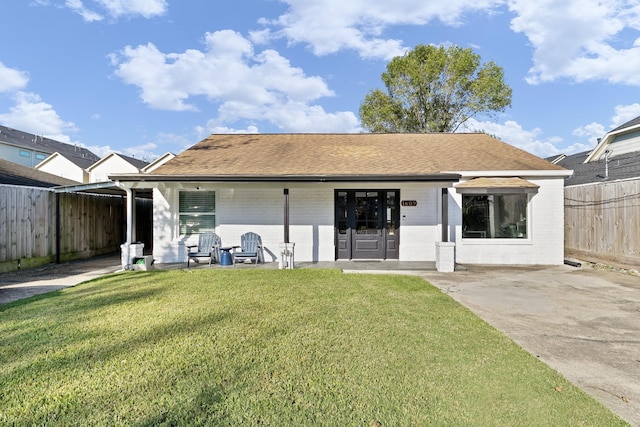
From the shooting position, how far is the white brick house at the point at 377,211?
9.64 m

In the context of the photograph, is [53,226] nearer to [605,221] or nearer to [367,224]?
[367,224]

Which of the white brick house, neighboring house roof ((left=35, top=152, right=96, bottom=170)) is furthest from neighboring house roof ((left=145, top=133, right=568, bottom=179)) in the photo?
neighboring house roof ((left=35, top=152, right=96, bottom=170))

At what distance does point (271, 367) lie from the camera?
311 cm

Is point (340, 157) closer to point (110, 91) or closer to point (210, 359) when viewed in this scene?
point (210, 359)

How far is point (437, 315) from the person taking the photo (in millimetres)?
4789

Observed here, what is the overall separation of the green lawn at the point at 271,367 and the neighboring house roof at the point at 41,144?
34.5 m

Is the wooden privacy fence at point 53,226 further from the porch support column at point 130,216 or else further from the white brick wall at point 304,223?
the white brick wall at point 304,223

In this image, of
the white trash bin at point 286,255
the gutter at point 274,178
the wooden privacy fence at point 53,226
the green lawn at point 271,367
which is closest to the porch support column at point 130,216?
the gutter at point 274,178

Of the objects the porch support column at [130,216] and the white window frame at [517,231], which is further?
the white window frame at [517,231]

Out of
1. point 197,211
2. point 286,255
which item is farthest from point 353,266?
point 197,211

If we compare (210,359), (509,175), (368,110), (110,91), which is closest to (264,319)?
(210,359)

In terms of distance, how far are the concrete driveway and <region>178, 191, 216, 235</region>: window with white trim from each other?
262 inches

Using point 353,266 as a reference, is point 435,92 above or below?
above

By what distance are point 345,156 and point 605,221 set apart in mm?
7929
